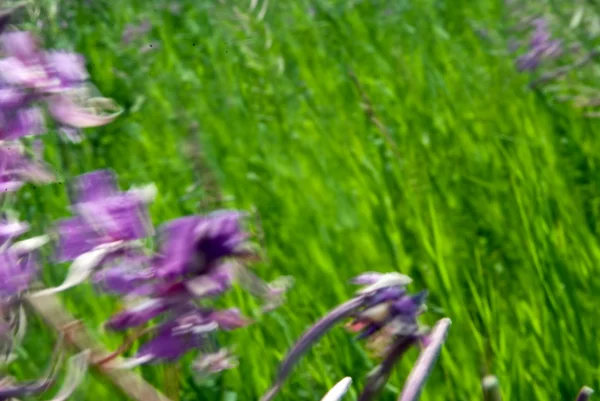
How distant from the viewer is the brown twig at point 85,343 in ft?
1.58

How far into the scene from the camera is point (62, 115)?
1.91 ft

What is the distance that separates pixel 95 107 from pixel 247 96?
Result: 53.0 inches

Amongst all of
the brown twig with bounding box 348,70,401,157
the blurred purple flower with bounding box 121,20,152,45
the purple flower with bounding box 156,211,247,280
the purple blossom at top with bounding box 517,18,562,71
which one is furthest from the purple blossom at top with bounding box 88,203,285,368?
the blurred purple flower with bounding box 121,20,152,45

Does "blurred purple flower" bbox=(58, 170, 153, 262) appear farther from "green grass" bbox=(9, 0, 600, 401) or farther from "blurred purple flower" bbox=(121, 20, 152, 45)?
"blurred purple flower" bbox=(121, 20, 152, 45)

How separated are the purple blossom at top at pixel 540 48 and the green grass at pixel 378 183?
0.17 feet

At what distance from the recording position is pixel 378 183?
1.41m

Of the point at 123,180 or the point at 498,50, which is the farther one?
the point at 498,50

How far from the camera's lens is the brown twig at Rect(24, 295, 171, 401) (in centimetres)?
48

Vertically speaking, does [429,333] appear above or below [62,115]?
below

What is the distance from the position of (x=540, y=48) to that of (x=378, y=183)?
641 mm

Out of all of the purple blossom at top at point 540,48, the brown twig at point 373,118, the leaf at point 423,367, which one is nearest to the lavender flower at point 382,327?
the leaf at point 423,367

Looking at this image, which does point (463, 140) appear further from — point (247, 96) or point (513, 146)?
point (247, 96)

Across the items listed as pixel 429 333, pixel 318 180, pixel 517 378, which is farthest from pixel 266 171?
pixel 429 333

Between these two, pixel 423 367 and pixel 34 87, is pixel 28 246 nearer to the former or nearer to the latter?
pixel 34 87
